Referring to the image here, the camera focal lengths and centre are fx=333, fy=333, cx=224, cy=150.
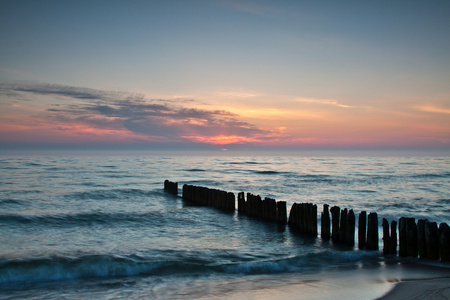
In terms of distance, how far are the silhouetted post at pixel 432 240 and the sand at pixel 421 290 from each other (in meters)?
1.18

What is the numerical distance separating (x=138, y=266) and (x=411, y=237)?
22.3 ft

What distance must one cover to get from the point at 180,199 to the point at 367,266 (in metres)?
13.4

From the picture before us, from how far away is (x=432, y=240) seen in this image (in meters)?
7.89

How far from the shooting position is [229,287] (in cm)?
682

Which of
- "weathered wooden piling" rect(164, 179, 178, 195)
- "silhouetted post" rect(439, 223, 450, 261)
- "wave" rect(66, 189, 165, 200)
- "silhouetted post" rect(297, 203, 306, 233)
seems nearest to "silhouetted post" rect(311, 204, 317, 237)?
"silhouetted post" rect(297, 203, 306, 233)

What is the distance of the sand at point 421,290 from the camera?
18.9ft

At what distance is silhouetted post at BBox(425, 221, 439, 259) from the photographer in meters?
7.87

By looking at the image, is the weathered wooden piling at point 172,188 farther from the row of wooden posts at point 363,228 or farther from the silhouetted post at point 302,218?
the silhouetted post at point 302,218

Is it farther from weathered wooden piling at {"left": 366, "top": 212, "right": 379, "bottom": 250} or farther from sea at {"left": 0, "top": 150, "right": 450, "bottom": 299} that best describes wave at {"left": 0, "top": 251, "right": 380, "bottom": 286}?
weathered wooden piling at {"left": 366, "top": 212, "right": 379, "bottom": 250}

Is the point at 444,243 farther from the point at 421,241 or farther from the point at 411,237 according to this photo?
the point at 411,237

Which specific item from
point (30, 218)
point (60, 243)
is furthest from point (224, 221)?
point (30, 218)

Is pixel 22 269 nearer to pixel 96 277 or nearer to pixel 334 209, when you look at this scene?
pixel 96 277

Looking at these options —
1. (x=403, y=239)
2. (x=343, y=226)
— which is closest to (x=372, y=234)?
(x=403, y=239)

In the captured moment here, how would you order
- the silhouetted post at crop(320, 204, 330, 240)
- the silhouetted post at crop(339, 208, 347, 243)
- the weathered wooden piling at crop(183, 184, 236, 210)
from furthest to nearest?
1. the weathered wooden piling at crop(183, 184, 236, 210)
2. the silhouetted post at crop(320, 204, 330, 240)
3. the silhouetted post at crop(339, 208, 347, 243)
